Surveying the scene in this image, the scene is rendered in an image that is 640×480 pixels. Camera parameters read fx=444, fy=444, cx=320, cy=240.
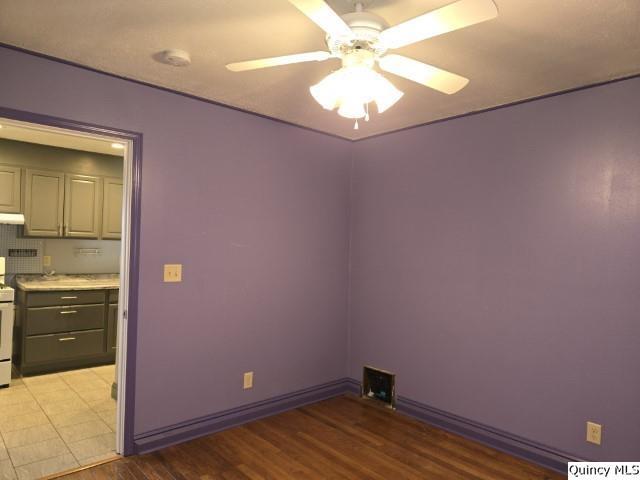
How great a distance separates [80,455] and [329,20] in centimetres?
286

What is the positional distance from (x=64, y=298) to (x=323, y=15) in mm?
4165

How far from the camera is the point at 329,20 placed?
135 cm

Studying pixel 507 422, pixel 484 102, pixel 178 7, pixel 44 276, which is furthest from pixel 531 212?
pixel 44 276

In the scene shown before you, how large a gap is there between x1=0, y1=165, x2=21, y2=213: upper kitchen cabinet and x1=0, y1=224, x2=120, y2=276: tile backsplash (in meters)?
0.31

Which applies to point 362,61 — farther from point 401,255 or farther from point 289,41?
point 401,255

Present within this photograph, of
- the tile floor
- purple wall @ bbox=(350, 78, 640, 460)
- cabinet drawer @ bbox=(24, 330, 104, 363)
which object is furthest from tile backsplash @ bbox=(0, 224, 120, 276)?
purple wall @ bbox=(350, 78, 640, 460)

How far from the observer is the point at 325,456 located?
9.29 feet

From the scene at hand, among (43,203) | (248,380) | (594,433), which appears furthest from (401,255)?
(43,203)

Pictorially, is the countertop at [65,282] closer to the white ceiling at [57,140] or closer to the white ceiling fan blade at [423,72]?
the white ceiling at [57,140]

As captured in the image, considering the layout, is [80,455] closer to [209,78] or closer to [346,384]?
[346,384]

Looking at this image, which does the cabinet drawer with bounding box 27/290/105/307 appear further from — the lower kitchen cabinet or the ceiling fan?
the ceiling fan

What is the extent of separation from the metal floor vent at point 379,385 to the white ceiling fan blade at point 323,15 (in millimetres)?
2921

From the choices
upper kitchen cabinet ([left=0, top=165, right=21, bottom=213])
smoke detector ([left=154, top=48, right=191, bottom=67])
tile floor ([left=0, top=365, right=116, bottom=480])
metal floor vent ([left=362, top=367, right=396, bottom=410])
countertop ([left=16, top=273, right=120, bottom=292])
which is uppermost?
smoke detector ([left=154, top=48, right=191, bottom=67])

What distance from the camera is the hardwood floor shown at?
260 cm
